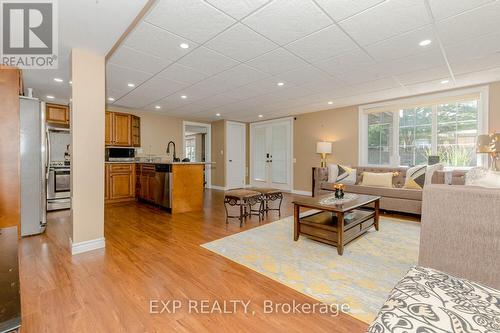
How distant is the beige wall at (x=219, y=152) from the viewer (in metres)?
7.68

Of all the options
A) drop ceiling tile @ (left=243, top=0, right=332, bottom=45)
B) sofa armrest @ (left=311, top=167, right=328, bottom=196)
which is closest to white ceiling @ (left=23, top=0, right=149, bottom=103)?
drop ceiling tile @ (left=243, top=0, right=332, bottom=45)

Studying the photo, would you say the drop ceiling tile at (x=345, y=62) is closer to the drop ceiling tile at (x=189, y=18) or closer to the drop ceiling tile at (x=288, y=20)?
the drop ceiling tile at (x=288, y=20)

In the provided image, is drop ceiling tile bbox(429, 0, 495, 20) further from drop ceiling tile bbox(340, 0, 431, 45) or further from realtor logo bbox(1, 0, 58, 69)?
realtor logo bbox(1, 0, 58, 69)

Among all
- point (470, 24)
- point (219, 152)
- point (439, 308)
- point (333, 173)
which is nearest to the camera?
point (439, 308)

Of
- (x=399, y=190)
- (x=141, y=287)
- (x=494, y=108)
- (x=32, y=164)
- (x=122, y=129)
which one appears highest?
(x=494, y=108)

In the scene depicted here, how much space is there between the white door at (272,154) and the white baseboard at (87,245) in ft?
17.5

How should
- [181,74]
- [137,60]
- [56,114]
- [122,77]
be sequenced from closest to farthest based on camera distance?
1. [137,60]
2. [181,74]
3. [122,77]
4. [56,114]

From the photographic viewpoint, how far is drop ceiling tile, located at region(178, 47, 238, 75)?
2.79 meters

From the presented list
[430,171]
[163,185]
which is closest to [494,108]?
[430,171]

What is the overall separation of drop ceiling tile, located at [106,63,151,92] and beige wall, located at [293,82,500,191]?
14.6ft

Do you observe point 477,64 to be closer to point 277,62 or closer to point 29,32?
point 277,62

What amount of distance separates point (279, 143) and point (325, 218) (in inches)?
180

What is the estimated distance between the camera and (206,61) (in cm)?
301

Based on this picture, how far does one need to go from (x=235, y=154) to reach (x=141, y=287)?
6.29 m
